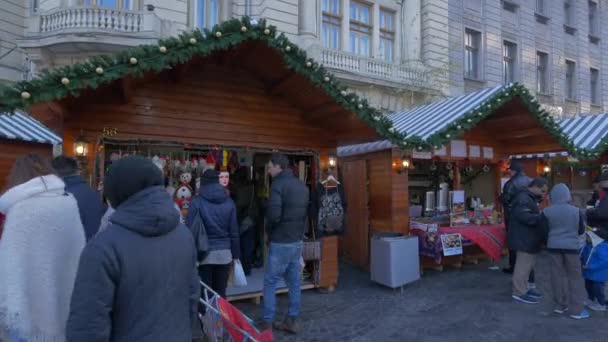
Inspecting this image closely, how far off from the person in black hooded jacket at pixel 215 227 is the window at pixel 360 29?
12.1 meters

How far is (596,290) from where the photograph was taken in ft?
18.4

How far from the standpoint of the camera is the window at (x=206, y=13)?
40.8ft

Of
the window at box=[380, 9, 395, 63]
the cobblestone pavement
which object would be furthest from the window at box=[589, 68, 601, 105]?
the cobblestone pavement

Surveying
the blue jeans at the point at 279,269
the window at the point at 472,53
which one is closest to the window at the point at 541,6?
the window at the point at 472,53

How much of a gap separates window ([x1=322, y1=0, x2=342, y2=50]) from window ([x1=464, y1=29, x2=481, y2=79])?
630 centimetres

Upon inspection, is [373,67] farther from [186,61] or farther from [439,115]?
[186,61]

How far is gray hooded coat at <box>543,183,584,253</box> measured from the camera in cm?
525

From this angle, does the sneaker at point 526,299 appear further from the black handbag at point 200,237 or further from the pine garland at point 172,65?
the black handbag at point 200,237

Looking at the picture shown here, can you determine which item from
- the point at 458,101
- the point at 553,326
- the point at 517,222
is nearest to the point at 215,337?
the point at 553,326

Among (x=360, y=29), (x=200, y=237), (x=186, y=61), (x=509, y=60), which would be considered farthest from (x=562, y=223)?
(x=509, y=60)

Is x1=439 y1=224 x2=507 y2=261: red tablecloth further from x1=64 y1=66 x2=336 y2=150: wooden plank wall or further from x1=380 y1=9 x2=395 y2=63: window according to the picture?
x1=380 y1=9 x2=395 y2=63: window

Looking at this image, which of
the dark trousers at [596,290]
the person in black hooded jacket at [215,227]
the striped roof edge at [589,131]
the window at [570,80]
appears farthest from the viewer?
the window at [570,80]

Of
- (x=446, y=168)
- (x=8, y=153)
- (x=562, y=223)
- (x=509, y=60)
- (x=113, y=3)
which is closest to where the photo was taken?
(x=562, y=223)

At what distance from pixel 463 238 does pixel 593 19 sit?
22.7m
